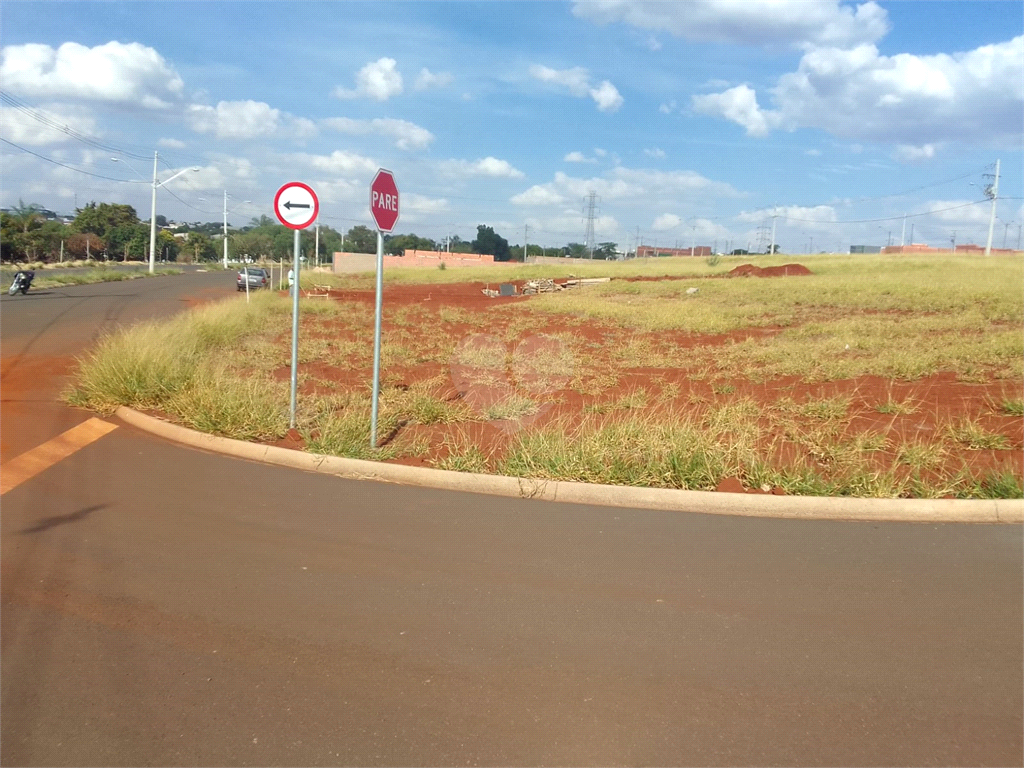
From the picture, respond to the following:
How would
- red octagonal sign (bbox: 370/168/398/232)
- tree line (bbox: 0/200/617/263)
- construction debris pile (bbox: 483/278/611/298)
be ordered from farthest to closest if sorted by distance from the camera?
tree line (bbox: 0/200/617/263) → construction debris pile (bbox: 483/278/611/298) → red octagonal sign (bbox: 370/168/398/232)

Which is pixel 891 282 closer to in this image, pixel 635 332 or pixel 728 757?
pixel 635 332

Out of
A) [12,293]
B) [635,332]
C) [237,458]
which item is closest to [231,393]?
[237,458]

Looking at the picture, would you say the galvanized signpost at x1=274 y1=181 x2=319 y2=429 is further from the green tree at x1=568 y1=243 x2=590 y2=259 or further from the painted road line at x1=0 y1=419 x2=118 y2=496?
the green tree at x1=568 y1=243 x2=590 y2=259

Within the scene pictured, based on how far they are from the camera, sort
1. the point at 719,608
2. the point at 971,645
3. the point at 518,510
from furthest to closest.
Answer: the point at 518,510 < the point at 719,608 < the point at 971,645

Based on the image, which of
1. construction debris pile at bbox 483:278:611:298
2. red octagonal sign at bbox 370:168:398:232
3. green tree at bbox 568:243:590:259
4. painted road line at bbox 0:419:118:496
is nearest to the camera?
painted road line at bbox 0:419:118:496

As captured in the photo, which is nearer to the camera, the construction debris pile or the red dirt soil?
the red dirt soil

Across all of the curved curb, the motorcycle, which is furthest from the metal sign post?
the motorcycle

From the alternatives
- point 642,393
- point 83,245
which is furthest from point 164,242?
point 642,393

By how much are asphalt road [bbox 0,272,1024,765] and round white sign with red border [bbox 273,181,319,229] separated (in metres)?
3.19

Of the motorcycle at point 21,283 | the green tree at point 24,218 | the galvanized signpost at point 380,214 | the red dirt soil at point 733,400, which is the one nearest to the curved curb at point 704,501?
the red dirt soil at point 733,400

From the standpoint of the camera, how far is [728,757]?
3518mm

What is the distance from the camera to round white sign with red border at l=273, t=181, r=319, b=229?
9.12 meters

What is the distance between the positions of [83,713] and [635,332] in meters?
19.1

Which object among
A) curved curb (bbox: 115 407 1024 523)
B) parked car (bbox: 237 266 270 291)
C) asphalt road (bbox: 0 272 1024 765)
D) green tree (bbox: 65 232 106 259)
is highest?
green tree (bbox: 65 232 106 259)
